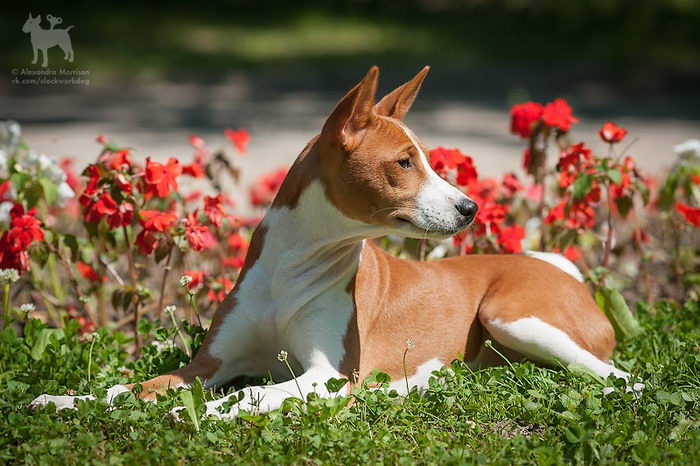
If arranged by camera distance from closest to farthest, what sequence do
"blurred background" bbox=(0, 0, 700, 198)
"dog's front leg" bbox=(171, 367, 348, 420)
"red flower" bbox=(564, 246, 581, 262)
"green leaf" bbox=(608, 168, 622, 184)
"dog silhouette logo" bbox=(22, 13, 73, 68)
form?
"dog's front leg" bbox=(171, 367, 348, 420) < "green leaf" bbox=(608, 168, 622, 184) < "red flower" bbox=(564, 246, 581, 262) < "dog silhouette logo" bbox=(22, 13, 73, 68) < "blurred background" bbox=(0, 0, 700, 198)

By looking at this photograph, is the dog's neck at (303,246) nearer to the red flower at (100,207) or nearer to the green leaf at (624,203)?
the red flower at (100,207)

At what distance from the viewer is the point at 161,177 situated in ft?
15.2

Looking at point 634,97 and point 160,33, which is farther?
point 160,33

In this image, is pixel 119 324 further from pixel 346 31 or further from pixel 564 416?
pixel 346 31

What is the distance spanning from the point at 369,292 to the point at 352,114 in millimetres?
968

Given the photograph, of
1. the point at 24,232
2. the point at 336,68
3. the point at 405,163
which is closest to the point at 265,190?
the point at 24,232

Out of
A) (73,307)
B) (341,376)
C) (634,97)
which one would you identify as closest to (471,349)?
(341,376)

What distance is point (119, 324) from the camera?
5359 millimetres

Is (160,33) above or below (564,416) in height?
above

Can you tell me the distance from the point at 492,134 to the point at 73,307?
7647 mm

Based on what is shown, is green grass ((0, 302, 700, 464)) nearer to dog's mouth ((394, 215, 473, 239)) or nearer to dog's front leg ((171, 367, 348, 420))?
dog's front leg ((171, 367, 348, 420))

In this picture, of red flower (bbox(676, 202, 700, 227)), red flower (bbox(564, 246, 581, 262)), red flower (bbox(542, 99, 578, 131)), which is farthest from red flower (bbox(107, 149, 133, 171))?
red flower (bbox(676, 202, 700, 227))

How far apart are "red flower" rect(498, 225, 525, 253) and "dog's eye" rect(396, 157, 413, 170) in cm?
159

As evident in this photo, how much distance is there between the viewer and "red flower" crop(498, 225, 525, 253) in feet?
17.6
